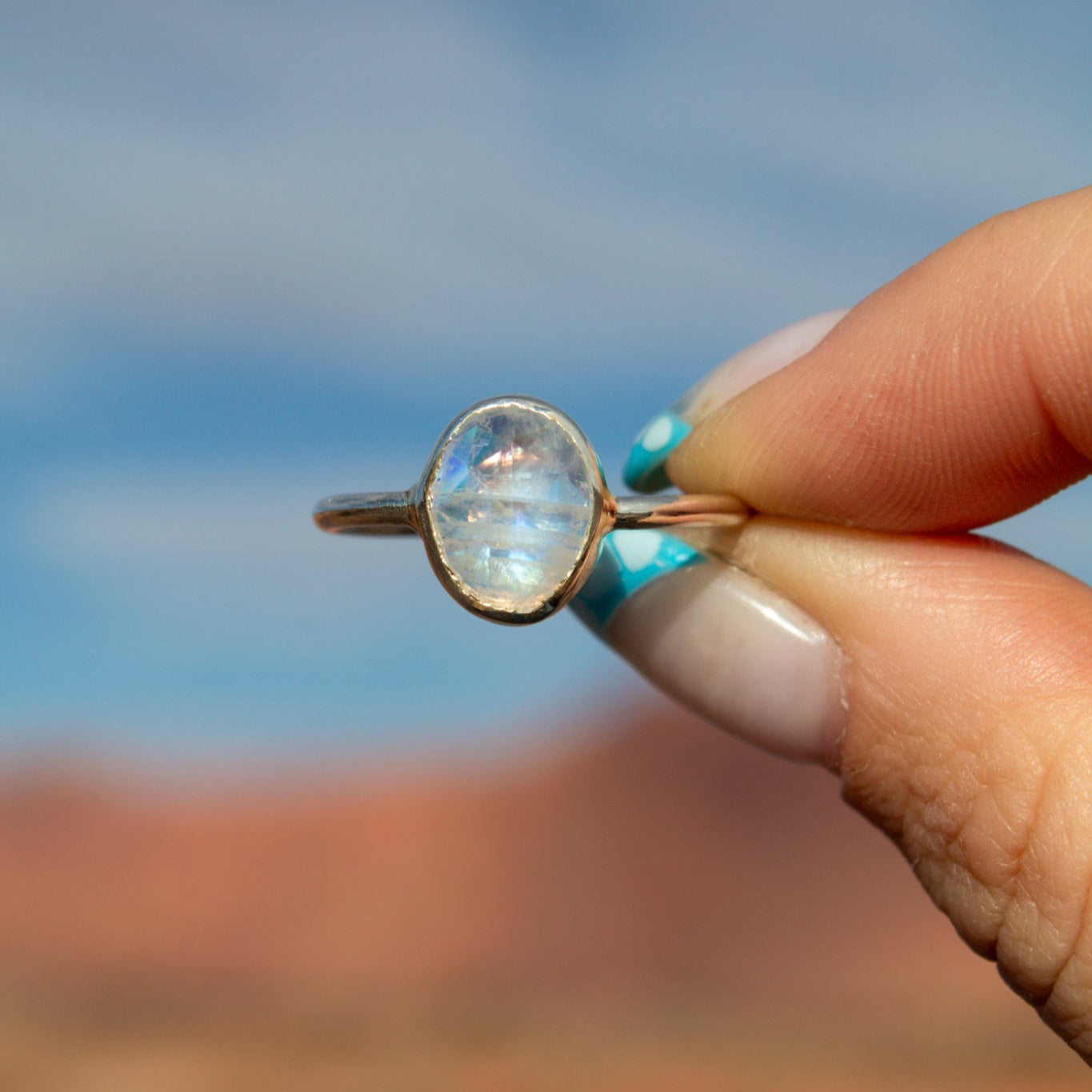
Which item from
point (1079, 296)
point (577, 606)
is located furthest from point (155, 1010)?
point (1079, 296)

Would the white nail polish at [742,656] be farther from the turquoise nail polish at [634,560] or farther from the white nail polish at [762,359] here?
the white nail polish at [762,359]

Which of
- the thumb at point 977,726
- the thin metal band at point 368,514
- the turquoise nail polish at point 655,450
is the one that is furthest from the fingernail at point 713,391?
the thin metal band at point 368,514

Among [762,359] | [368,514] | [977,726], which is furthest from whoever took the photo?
[762,359]

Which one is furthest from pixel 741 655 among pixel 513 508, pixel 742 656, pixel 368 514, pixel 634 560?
pixel 368 514

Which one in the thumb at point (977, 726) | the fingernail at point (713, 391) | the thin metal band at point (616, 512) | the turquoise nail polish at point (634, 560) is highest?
the fingernail at point (713, 391)

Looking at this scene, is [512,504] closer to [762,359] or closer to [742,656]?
[742,656]

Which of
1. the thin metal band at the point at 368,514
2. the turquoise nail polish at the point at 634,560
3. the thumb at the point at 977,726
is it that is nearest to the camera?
the thumb at the point at 977,726
